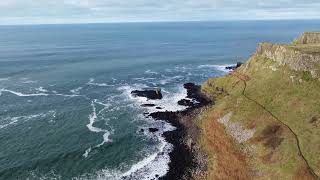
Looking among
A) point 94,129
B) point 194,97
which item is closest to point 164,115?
point 94,129

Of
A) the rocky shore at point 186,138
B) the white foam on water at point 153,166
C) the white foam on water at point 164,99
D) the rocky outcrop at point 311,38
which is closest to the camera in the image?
the white foam on water at point 153,166

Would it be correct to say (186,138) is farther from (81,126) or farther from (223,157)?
(81,126)

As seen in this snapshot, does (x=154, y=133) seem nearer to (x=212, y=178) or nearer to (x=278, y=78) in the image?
(x=212, y=178)

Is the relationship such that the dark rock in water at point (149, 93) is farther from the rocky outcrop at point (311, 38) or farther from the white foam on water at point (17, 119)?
the rocky outcrop at point (311, 38)

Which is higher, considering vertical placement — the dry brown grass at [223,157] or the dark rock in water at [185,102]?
the dark rock in water at [185,102]

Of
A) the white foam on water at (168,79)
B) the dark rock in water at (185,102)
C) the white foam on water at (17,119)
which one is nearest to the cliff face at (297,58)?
the dark rock in water at (185,102)

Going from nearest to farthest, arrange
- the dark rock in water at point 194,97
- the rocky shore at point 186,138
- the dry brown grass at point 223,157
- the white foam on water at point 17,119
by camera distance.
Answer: the dry brown grass at point 223,157 → the rocky shore at point 186,138 → the white foam on water at point 17,119 → the dark rock in water at point 194,97

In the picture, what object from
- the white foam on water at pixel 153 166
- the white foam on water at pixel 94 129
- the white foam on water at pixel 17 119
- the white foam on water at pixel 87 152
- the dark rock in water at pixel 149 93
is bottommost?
the white foam on water at pixel 153 166

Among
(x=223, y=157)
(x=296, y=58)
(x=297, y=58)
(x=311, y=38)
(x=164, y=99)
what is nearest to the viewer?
(x=223, y=157)
